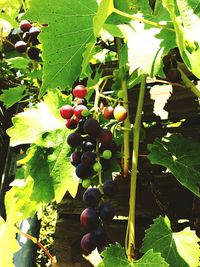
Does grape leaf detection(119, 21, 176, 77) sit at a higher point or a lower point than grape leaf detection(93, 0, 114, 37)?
lower

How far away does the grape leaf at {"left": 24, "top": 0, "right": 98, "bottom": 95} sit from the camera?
3.13 ft

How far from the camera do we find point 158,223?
925 millimetres

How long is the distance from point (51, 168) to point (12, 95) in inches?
33.0

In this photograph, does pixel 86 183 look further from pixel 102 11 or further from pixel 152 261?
pixel 102 11

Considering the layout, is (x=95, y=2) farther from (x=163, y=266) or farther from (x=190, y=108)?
(x=163, y=266)

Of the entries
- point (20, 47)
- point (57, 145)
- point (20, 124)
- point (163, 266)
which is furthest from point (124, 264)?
point (20, 47)

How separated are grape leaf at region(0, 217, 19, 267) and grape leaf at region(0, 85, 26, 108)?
32.7 inches

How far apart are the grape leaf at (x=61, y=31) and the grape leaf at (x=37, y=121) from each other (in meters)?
0.14

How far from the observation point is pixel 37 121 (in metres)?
1.12

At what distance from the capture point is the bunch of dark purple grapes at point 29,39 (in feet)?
4.79

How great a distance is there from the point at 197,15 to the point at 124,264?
56 centimetres

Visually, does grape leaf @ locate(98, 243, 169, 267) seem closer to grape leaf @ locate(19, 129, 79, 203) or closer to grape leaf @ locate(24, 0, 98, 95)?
grape leaf @ locate(19, 129, 79, 203)

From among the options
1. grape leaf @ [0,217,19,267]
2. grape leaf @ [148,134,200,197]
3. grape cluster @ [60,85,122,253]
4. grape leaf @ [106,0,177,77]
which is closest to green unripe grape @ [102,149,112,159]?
grape cluster @ [60,85,122,253]

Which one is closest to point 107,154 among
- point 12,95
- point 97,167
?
point 97,167
